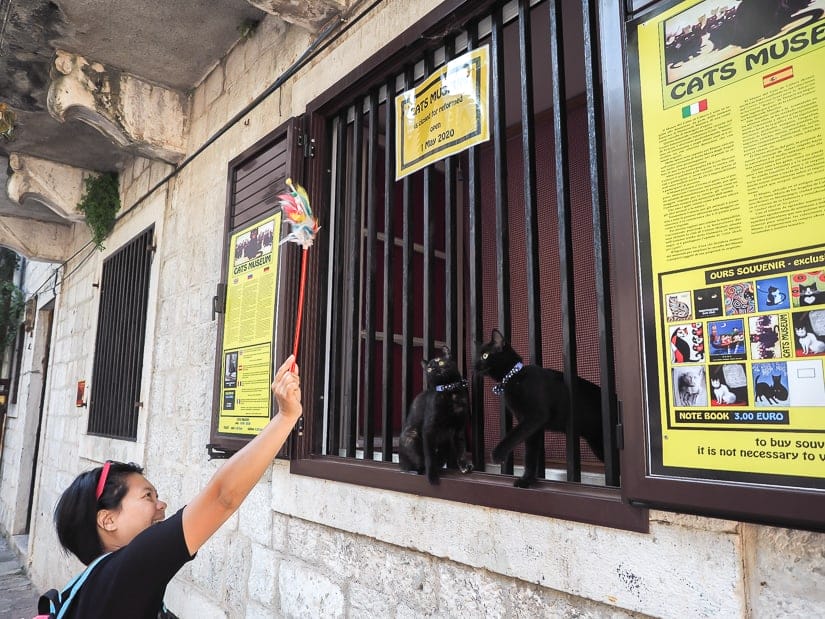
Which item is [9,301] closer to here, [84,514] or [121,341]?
[121,341]

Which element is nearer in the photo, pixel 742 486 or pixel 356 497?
pixel 742 486

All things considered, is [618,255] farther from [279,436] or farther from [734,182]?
[279,436]

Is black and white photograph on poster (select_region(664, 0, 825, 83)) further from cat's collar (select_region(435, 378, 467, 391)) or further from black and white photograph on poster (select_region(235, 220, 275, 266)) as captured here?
black and white photograph on poster (select_region(235, 220, 275, 266))

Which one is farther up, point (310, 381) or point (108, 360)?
point (108, 360)

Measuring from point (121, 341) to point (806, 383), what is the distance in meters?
5.74

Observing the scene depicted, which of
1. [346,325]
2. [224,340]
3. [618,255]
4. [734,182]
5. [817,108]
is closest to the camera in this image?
[817,108]

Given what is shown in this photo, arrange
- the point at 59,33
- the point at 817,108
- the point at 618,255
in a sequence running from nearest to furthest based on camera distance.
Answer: the point at 817,108
the point at 618,255
the point at 59,33

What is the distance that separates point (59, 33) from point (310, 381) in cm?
317

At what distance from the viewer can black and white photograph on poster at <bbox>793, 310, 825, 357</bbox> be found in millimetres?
1250

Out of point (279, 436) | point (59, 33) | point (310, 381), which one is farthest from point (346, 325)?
point (59, 33)

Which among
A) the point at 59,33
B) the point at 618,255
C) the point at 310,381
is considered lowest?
the point at 310,381

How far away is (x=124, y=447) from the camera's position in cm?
509

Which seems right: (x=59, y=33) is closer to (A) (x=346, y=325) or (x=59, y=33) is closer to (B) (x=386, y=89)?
(B) (x=386, y=89)

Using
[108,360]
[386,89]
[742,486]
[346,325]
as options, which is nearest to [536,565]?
[742,486]
